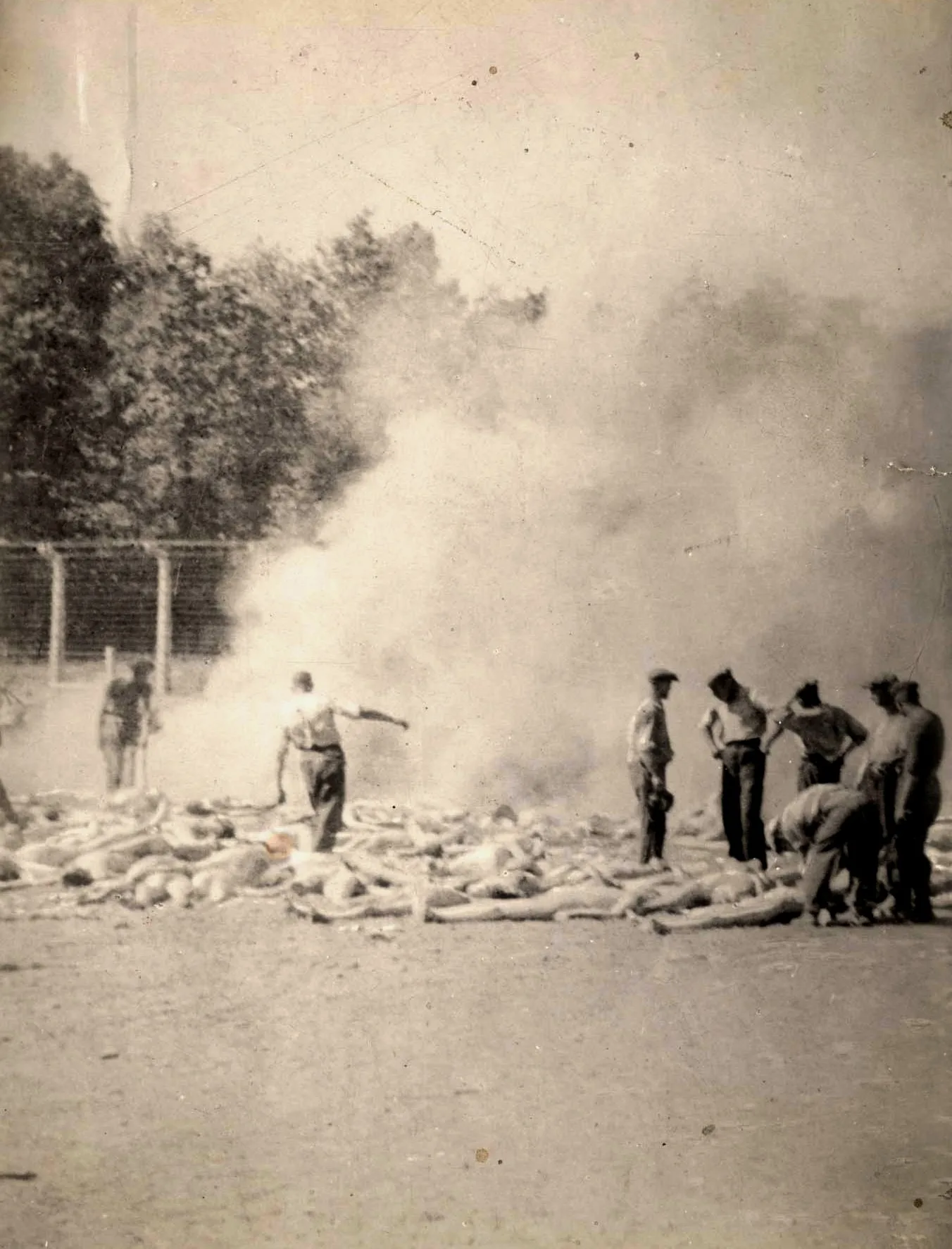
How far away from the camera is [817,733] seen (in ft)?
13.1

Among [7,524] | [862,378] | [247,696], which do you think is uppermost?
[862,378]

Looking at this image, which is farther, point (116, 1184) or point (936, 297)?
point (936, 297)

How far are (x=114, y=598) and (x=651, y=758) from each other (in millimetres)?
1836

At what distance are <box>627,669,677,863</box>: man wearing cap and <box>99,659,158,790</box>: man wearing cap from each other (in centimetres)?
157

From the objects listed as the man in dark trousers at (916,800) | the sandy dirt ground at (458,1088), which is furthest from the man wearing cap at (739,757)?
the man in dark trousers at (916,800)

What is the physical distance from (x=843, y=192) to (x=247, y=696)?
2.60 meters

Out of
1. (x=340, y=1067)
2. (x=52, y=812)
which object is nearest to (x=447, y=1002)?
(x=340, y=1067)

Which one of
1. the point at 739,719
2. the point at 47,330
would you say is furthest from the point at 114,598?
the point at 739,719

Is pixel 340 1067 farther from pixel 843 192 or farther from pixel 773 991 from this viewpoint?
pixel 843 192

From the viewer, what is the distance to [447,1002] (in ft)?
12.5

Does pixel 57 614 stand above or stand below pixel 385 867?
above

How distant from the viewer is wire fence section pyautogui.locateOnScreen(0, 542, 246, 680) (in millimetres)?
3865

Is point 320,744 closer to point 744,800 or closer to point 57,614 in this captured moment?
point 57,614

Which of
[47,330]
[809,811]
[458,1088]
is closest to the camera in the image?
[458,1088]
